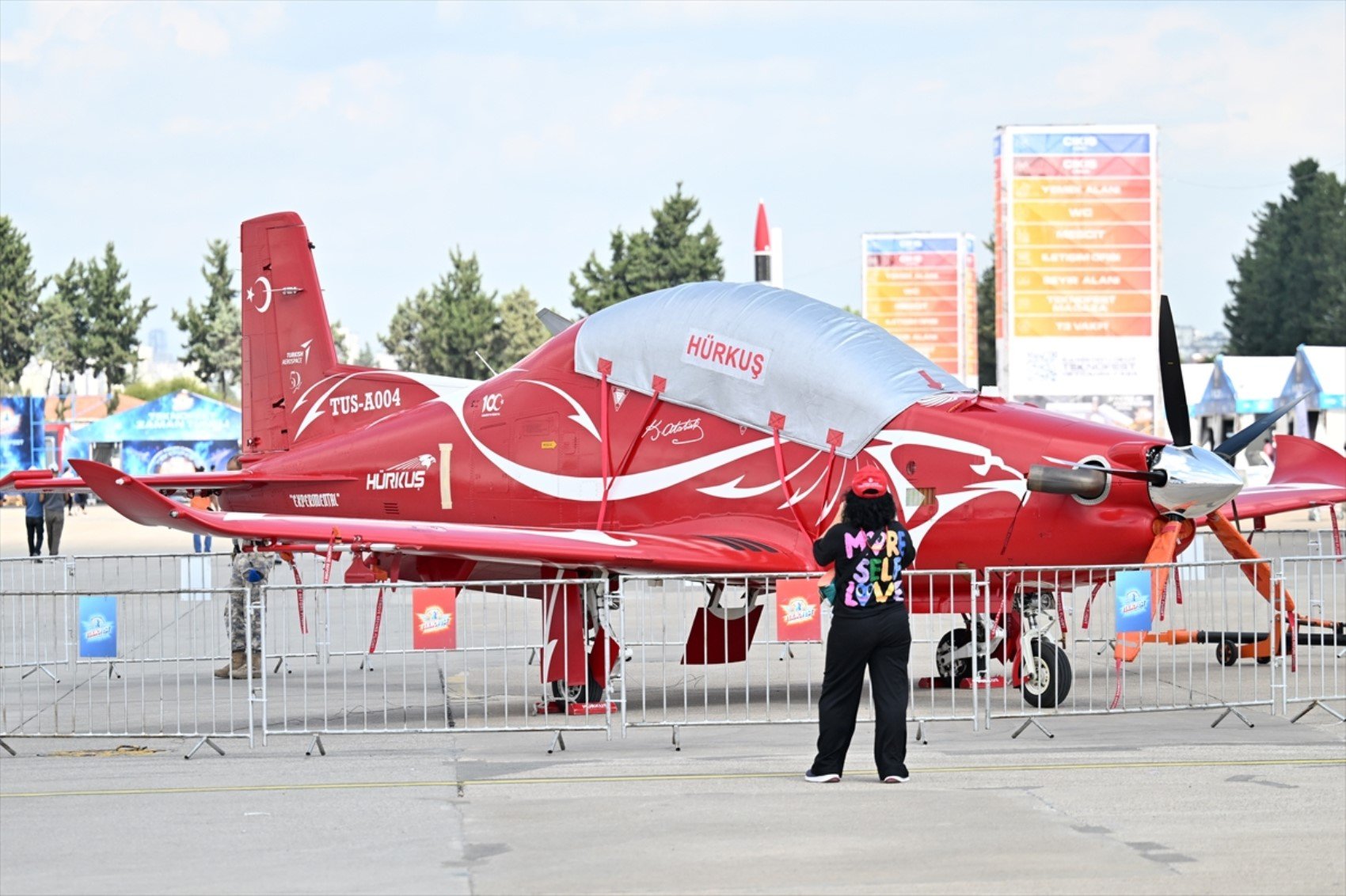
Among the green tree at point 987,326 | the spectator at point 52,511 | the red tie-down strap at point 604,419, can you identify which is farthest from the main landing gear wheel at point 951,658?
the green tree at point 987,326

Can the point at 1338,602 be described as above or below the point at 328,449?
below

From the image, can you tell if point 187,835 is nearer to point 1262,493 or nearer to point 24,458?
point 1262,493

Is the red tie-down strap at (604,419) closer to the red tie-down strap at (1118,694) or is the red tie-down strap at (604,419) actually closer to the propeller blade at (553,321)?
the propeller blade at (553,321)

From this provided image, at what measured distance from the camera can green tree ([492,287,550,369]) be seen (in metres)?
106

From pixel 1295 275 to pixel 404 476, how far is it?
10234cm

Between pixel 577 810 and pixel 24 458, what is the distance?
5996cm

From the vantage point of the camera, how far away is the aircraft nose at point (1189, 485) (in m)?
12.2

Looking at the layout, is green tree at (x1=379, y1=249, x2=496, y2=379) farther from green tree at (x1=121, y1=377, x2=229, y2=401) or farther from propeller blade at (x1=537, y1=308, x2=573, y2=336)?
propeller blade at (x1=537, y1=308, x2=573, y2=336)

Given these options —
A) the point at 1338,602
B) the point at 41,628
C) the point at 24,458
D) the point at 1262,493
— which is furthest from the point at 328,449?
the point at 24,458

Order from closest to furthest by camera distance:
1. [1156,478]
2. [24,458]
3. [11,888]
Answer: [11,888] → [1156,478] → [24,458]

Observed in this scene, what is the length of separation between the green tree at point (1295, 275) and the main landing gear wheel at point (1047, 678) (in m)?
97.8

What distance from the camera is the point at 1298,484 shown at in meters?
17.6

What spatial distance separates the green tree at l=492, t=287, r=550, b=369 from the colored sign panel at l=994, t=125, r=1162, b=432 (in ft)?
200

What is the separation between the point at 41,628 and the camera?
68.3ft
